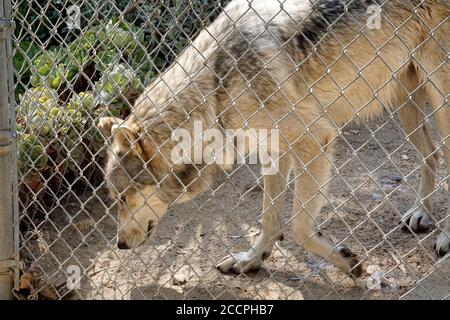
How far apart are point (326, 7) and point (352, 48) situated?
31 cm

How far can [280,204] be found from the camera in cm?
452

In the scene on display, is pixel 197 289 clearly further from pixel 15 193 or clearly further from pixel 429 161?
pixel 429 161

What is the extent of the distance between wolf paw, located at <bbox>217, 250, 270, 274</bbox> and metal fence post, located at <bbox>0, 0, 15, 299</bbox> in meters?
1.36

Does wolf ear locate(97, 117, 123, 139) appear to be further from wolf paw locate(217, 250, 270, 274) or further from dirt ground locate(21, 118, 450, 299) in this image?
wolf paw locate(217, 250, 270, 274)

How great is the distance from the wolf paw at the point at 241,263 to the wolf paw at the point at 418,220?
118cm

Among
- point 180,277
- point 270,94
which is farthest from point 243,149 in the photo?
point 180,277

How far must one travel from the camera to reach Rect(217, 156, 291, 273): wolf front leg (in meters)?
4.34

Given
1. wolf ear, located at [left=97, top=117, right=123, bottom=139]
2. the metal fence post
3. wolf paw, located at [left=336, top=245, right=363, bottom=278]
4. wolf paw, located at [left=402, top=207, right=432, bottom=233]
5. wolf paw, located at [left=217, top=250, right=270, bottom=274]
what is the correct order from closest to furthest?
1. the metal fence post
2. wolf ear, located at [left=97, top=117, right=123, bottom=139]
3. wolf paw, located at [left=336, top=245, right=363, bottom=278]
4. wolf paw, located at [left=217, top=250, right=270, bottom=274]
5. wolf paw, located at [left=402, top=207, right=432, bottom=233]

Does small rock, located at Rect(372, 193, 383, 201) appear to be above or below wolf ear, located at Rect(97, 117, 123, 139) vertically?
below

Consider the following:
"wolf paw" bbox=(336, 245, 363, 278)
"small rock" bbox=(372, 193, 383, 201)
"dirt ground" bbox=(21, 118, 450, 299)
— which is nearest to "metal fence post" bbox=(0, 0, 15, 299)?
"dirt ground" bbox=(21, 118, 450, 299)

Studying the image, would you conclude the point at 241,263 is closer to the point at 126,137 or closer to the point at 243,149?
the point at 243,149

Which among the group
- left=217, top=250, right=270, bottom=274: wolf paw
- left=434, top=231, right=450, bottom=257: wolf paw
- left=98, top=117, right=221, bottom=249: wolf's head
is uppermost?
left=98, top=117, right=221, bottom=249: wolf's head

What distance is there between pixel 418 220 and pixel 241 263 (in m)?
1.41
